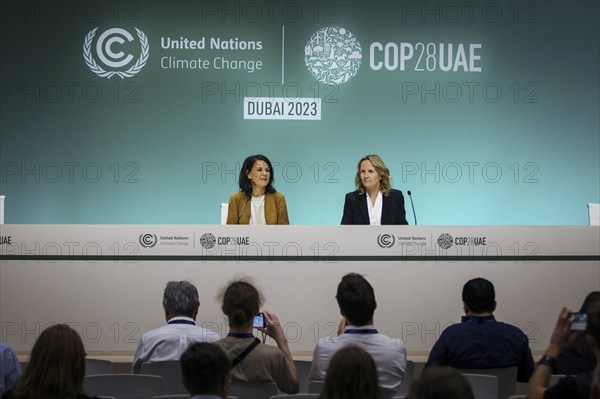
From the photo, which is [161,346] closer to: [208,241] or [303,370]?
[303,370]

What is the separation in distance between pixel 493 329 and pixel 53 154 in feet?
18.2

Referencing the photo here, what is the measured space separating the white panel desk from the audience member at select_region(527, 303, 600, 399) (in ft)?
8.54

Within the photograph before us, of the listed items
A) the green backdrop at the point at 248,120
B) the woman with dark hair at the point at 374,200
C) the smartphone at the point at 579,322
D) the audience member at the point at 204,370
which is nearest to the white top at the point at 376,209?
the woman with dark hair at the point at 374,200

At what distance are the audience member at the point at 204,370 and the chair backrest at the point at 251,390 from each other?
2.10ft

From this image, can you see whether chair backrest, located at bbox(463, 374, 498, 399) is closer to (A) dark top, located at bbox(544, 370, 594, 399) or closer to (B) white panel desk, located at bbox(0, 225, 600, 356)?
(A) dark top, located at bbox(544, 370, 594, 399)

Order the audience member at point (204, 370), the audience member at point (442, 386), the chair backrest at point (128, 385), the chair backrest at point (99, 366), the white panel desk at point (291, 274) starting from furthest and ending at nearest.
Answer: the white panel desk at point (291, 274) < the chair backrest at point (99, 366) < the chair backrest at point (128, 385) < the audience member at point (204, 370) < the audience member at point (442, 386)

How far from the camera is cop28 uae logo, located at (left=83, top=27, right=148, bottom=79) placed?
8.20 m

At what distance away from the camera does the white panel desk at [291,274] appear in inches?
215

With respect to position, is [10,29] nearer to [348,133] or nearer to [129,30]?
[129,30]

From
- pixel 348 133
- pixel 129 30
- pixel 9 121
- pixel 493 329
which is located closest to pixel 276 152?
pixel 348 133

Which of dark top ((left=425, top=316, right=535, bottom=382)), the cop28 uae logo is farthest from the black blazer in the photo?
the cop28 uae logo

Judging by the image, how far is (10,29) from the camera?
27.0 ft

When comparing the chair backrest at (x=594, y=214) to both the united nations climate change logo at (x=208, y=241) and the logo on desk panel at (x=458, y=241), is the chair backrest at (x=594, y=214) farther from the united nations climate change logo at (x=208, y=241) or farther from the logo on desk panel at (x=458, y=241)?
the united nations climate change logo at (x=208, y=241)

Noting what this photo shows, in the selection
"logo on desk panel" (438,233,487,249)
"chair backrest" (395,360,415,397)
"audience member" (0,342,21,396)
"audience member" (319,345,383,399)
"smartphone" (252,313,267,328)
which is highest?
"logo on desk panel" (438,233,487,249)
